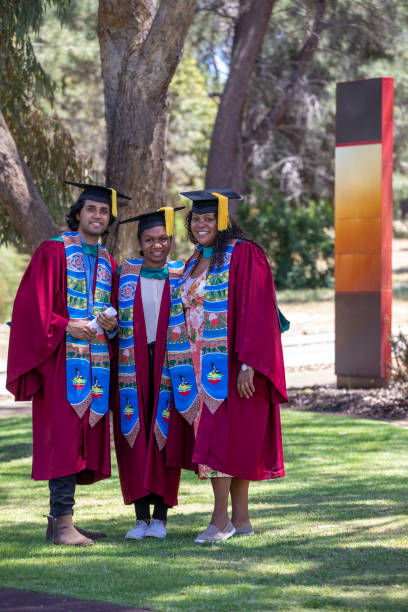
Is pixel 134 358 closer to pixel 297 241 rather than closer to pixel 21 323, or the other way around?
pixel 21 323

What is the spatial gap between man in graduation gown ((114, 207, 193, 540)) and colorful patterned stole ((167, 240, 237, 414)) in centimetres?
10

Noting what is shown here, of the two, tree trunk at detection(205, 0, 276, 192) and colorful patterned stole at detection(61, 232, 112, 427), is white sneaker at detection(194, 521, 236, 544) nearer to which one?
colorful patterned stole at detection(61, 232, 112, 427)

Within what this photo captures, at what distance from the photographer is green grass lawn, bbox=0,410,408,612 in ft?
14.9

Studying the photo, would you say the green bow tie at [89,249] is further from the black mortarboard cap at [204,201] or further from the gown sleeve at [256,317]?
the gown sleeve at [256,317]

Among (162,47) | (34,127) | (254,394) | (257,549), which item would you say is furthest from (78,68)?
(257,549)

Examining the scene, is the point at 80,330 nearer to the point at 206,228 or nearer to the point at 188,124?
the point at 206,228

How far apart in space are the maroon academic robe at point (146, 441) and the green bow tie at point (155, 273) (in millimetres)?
66

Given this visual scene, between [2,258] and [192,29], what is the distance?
8469 millimetres

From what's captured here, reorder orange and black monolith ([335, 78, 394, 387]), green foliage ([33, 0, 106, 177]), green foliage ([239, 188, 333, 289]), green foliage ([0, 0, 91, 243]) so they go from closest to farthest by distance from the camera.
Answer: green foliage ([0, 0, 91, 243]) → orange and black monolith ([335, 78, 394, 387]) → green foliage ([33, 0, 106, 177]) → green foliage ([239, 188, 333, 289])

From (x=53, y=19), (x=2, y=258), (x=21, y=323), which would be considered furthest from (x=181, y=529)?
(x=53, y=19)

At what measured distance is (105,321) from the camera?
584 centimetres

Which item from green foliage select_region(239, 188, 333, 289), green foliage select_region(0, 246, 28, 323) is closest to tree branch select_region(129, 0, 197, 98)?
green foliage select_region(0, 246, 28, 323)

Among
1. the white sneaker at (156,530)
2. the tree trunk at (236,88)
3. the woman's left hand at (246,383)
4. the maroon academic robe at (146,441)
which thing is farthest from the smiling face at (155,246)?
the tree trunk at (236,88)

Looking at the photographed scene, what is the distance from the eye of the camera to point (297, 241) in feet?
88.1
